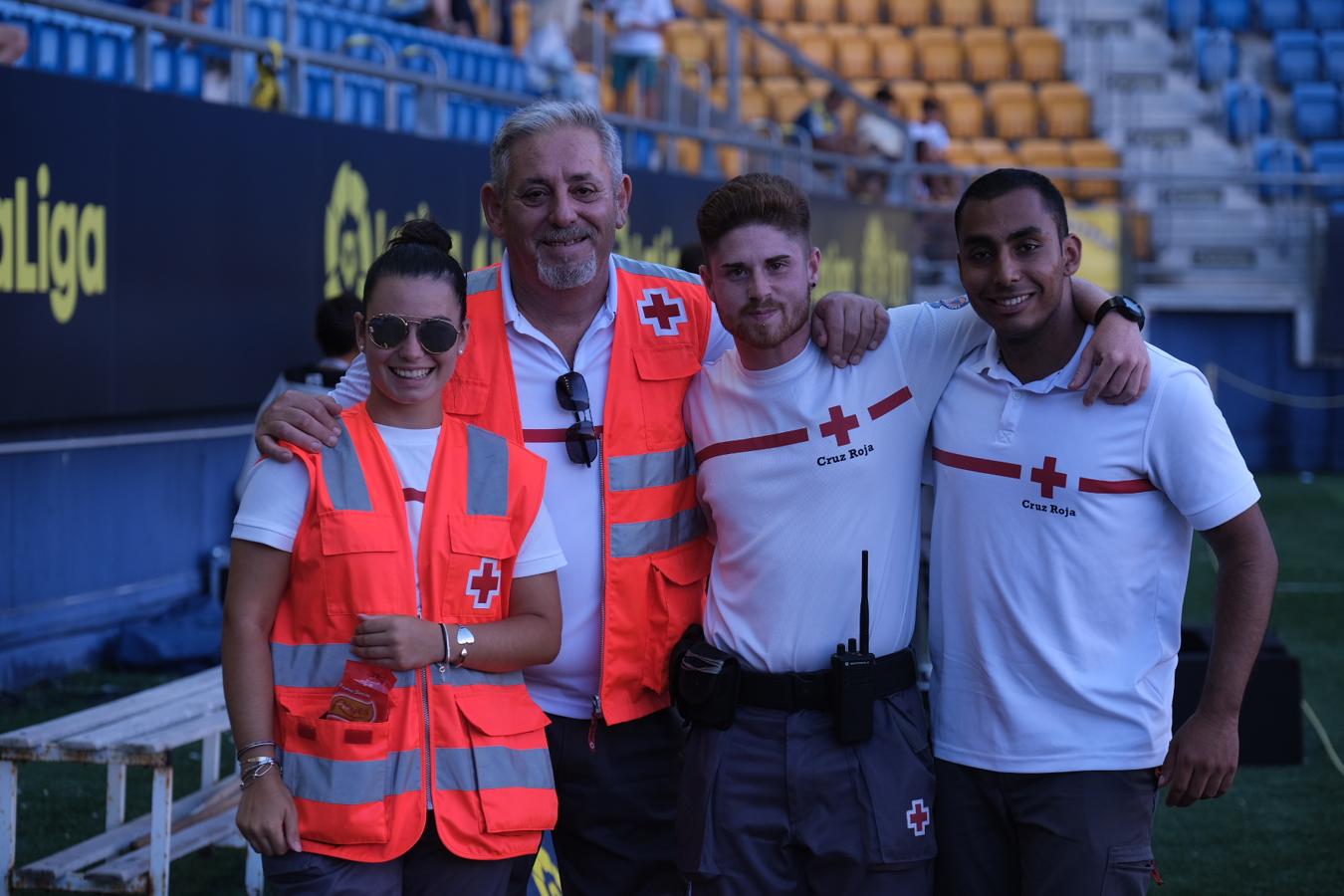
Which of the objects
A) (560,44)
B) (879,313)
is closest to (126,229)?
(879,313)

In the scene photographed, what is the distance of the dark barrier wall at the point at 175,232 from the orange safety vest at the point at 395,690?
12.1 ft

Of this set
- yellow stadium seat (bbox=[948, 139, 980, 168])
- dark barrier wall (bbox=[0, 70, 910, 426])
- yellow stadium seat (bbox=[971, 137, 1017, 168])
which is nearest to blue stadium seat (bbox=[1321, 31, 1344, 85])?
yellow stadium seat (bbox=[971, 137, 1017, 168])

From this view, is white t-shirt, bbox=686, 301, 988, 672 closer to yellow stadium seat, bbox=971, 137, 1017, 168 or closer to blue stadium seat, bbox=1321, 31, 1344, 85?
yellow stadium seat, bbox=971, 137, 1017, 168

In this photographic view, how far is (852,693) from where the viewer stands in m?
2.70

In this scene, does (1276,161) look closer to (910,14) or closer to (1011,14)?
(1011,14)

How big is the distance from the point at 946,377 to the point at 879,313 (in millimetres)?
167

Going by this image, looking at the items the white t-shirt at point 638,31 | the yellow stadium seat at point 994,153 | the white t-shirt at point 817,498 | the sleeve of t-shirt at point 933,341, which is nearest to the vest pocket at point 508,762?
the white t-shirt at point 817,498

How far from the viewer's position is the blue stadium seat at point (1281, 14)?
20.3m

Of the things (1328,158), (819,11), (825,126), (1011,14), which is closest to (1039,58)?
(1011,14)

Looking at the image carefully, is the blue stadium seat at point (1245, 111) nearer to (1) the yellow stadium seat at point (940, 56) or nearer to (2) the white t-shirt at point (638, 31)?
(1) the yellow stadium seat at point (940, 56)

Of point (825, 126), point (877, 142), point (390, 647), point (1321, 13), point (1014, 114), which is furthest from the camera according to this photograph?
point (1321, 13)

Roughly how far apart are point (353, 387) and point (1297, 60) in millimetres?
19208

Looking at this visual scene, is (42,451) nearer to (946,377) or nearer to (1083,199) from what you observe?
(946,377)

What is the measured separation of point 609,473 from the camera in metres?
3.00
